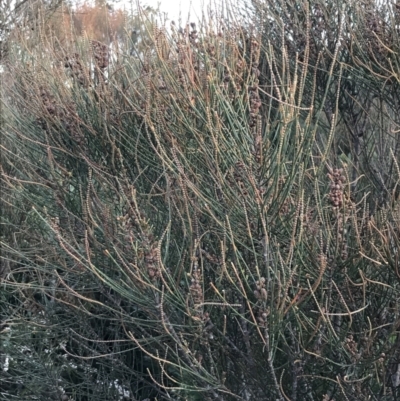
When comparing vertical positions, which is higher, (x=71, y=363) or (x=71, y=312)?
(x=71, y=312)

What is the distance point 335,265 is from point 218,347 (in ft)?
2.63

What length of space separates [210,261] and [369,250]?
2.72 feet

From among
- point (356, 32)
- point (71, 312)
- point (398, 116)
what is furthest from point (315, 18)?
point (71, 312)

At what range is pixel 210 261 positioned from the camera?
3.10 m

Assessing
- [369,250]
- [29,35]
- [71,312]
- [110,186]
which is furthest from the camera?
[29,35]

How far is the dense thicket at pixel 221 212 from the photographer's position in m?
2.48

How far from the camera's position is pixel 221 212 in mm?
2633

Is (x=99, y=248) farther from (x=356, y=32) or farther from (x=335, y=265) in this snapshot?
(x=356, y=32)

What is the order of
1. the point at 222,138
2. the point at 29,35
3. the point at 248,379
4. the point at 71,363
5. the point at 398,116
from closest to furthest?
the point at 222,138 → the point at 248,379 → the point at 398,116 → the point at 71,363 → the point at 29,35

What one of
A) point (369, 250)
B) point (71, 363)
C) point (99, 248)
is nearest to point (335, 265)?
point (369, 250)

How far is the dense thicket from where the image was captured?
248cm

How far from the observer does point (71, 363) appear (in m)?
4.30

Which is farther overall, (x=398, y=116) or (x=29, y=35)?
(x=29, y=35)

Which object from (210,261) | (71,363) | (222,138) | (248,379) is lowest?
(71,363)
